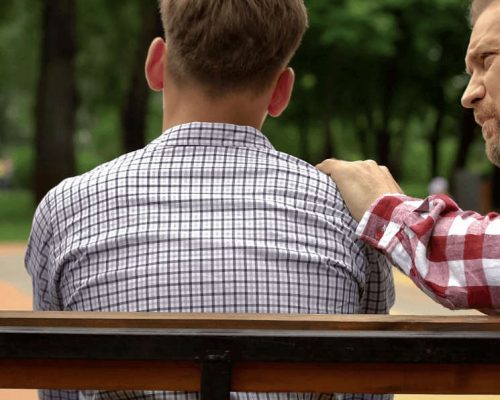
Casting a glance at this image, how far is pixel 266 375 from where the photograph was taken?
1.90 m

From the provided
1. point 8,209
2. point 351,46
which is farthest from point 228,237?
point 8,209

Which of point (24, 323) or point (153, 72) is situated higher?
point (153, 72)

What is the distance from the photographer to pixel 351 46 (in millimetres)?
25219

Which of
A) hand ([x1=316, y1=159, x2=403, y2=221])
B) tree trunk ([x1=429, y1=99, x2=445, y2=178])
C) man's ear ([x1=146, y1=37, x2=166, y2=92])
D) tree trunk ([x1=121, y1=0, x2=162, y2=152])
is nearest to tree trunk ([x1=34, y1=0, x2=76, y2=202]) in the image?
tree trunk ([x1=121, y1=0, x2=162, y2=152])

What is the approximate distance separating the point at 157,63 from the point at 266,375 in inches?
34.0

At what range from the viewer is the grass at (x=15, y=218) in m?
20.2

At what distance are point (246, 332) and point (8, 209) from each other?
83.7 feet

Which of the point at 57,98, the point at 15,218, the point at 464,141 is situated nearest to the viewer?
the point at 57,98

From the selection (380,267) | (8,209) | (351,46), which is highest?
(380,267)

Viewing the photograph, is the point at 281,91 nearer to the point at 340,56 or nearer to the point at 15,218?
the point at 15,218

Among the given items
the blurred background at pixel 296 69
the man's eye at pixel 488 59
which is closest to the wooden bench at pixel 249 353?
the man's eye at pixel 488 59

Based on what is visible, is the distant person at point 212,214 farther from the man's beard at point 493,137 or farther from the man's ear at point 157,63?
the man's beard at point 493,137

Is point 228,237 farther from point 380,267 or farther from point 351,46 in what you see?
point 351,46

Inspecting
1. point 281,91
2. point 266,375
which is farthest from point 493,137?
point 266,375
